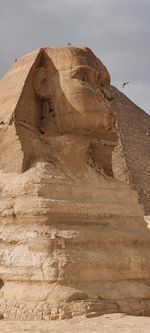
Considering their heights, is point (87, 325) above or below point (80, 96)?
below

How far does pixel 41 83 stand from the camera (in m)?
8.12

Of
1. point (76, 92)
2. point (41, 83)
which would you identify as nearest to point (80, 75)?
point (76, 92)

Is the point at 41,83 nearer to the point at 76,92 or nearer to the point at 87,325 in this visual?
the point at 76,92

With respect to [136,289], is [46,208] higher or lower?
higher

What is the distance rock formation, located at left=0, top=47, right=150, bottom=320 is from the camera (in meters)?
6.78

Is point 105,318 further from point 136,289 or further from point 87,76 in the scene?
point 87,76

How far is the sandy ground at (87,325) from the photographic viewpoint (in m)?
6.01

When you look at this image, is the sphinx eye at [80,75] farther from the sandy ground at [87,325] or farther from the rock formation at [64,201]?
the sandy ground at [87,325]

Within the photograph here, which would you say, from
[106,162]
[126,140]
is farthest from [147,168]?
[106,162]

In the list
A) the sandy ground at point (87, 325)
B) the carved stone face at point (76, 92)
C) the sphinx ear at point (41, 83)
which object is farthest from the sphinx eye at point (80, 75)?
the sandy ground at point (87, 325)

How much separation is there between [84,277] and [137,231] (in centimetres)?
121

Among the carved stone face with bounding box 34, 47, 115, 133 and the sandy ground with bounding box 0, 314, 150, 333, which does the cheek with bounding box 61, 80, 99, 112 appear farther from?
the sandy ground with bounding box 0, 314, 150, 333

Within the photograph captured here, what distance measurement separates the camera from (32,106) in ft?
26.4

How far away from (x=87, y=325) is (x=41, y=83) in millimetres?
3118
